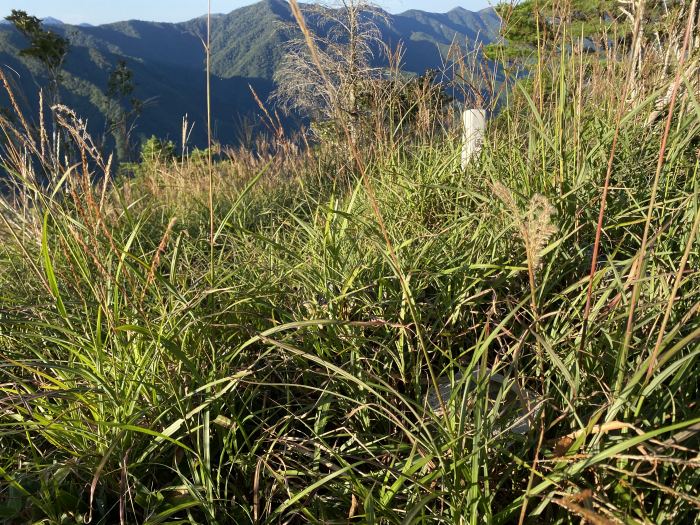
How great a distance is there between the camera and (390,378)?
1.31 metres

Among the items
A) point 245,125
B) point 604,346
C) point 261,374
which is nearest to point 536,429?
point 604,346

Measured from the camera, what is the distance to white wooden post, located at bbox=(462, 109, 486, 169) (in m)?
2.12

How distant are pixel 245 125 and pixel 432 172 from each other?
275 centimetres

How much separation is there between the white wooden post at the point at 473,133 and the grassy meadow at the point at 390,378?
302mm

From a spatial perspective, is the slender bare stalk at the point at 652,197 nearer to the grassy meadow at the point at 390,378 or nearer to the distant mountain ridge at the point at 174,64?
the grassy meadow at the point at 390,378

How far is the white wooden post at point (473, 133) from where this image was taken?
2.12 metres

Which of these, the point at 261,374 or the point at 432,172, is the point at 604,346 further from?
the point at 432,172

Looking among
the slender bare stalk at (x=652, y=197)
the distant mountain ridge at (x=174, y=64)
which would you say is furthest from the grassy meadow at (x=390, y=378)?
the distant mountain ridge at (x=174, y=64)

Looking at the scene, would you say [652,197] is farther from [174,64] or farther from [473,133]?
[174,64]

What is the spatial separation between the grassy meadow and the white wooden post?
0.99 feet

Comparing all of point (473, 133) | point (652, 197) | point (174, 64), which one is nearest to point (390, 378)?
point (652, 197)

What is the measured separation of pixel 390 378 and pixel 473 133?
1.25m

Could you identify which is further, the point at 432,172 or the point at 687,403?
the point at 432,172

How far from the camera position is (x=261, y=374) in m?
1.32
